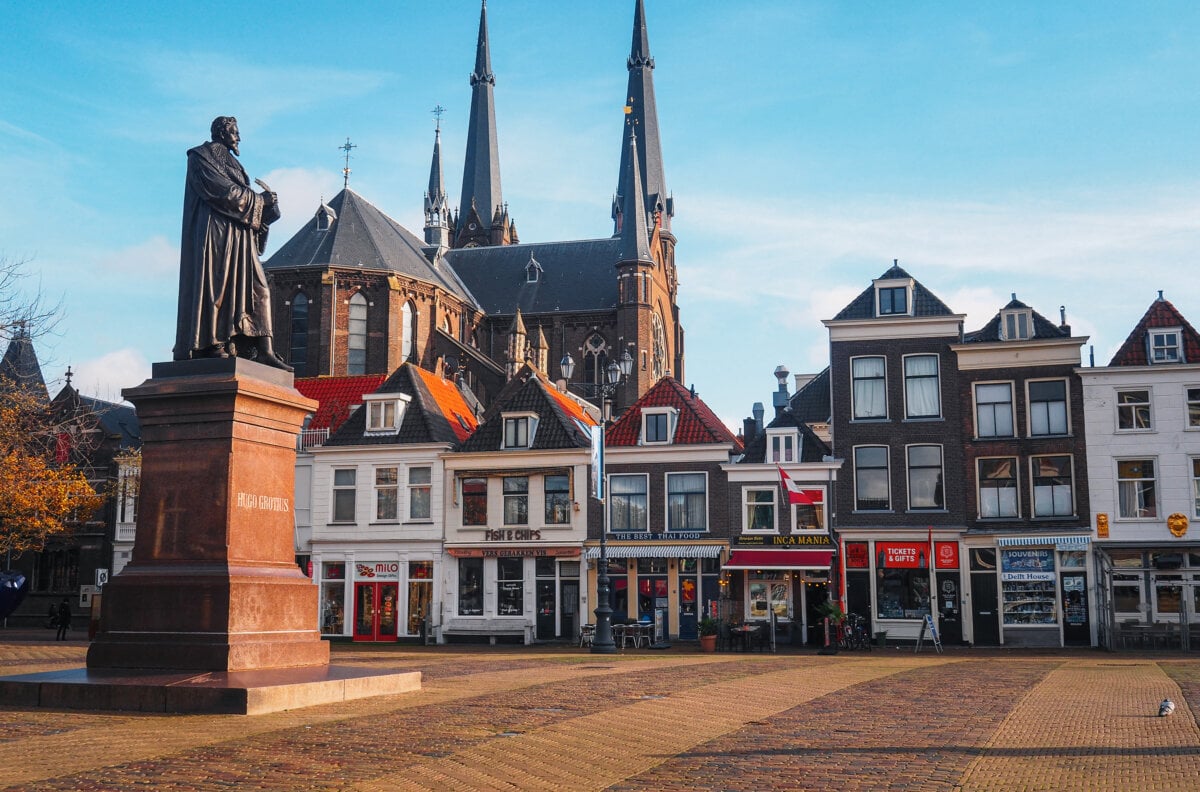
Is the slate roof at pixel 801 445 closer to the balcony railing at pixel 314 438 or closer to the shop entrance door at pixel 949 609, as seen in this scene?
the shop entrance door at pixel 949 609

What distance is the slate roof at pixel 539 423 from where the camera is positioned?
3975cm

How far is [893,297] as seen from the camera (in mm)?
38094

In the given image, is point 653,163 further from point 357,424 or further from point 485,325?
point 357,424

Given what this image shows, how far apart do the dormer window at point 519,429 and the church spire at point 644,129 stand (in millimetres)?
49810

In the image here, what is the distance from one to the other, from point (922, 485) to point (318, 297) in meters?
37.6

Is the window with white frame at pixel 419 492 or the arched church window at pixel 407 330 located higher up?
the arched church window at pixel 407 330

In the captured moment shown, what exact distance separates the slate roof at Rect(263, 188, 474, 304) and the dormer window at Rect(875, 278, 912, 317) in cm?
3354

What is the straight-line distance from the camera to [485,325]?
7781 cm

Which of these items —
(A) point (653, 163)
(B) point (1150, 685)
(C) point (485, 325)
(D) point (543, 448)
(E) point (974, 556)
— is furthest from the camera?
(A) point (653, 163)

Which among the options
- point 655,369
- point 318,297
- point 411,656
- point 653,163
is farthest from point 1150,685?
point 653,163

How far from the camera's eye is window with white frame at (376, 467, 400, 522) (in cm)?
4066

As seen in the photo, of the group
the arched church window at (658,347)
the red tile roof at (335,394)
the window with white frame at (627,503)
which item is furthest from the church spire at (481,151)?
the window with white frame at (627,503)

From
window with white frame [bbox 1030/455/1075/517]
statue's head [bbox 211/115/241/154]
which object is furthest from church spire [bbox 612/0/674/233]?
statue's head [bbox 211/115/241/154]

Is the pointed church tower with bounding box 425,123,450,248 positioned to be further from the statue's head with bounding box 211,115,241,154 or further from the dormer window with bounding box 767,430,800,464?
the statue's head with bounding box 211,115,241,154
